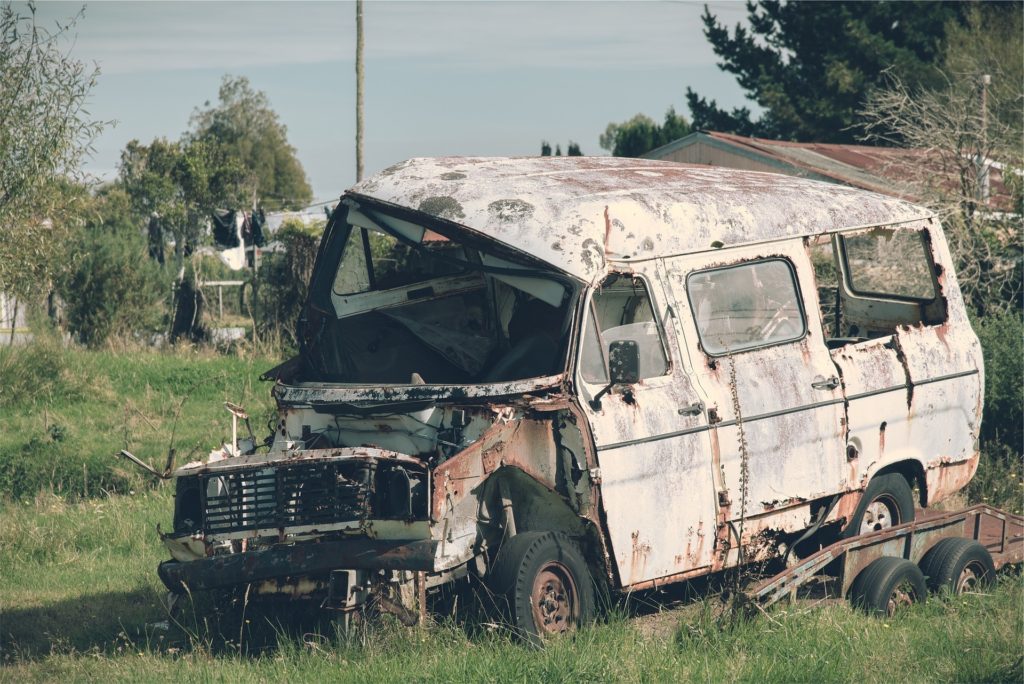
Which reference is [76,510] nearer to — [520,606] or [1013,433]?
[520,606]

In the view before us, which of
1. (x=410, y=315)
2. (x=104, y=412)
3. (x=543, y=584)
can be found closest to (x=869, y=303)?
(x=410, y=315)

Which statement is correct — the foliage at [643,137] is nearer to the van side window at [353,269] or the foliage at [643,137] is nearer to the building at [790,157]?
the building at [790,157]

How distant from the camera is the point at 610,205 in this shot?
671cm

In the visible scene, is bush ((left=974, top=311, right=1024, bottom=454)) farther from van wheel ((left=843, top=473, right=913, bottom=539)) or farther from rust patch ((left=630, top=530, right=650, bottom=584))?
rust patch ((left=630, top=530, right=650, bottom=584))

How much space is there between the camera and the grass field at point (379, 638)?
5844 mm

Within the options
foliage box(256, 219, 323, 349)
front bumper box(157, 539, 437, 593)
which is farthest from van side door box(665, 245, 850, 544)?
foliage box(256, 219, 323, 349)

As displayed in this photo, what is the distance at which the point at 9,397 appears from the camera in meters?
13.9

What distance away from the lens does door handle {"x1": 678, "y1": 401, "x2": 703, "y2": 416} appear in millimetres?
Result: 6684

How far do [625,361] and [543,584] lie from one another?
49.0 inches

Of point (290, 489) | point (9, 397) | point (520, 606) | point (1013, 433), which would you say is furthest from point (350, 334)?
point (9, 397)

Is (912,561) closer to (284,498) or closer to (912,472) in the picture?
(912,472)

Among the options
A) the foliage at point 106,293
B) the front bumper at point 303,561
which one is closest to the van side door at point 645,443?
the front bumper at point 303,561

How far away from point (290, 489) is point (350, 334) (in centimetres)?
171

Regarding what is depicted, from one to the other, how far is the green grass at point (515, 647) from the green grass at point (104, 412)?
10.9 feet
